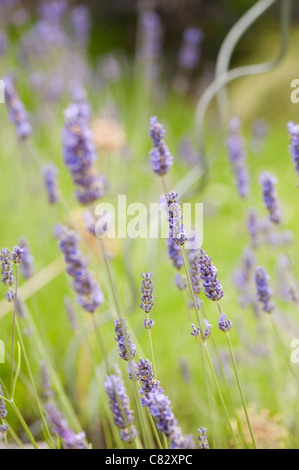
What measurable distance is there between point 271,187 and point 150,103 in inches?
60.2

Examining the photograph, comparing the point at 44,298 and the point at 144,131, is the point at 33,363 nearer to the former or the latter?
the point at 44,298

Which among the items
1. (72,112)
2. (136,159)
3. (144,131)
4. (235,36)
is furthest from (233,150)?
(144,131)

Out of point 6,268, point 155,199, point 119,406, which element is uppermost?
point 155,199

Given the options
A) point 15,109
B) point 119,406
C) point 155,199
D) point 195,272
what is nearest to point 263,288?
point 195,272

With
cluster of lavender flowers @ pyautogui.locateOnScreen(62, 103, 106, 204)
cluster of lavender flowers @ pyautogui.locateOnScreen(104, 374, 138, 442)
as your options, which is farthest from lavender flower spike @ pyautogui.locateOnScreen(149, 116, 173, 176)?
cluster of lavender flowers @ pyautogui.locateOnScreen(104, 374, 138, 442)

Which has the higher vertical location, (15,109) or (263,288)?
(15,109)

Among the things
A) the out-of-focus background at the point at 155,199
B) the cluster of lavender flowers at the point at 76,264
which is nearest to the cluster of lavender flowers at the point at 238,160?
the out-of-focus background at the point at 155,199

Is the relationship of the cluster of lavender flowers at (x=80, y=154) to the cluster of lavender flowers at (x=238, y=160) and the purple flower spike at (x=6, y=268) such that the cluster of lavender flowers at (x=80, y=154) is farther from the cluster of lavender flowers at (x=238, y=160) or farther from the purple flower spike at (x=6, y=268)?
the cluster of lavender flowers at (x=238, y=160)

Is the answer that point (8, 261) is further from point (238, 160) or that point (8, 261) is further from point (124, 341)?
point (238, 160)

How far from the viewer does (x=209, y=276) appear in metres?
0.38

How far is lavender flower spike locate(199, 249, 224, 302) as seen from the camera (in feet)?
1.24

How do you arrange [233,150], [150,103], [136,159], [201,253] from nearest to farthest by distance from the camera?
[201,253], [233,150], [136,159], [150,103]

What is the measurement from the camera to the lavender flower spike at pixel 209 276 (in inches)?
14.9
